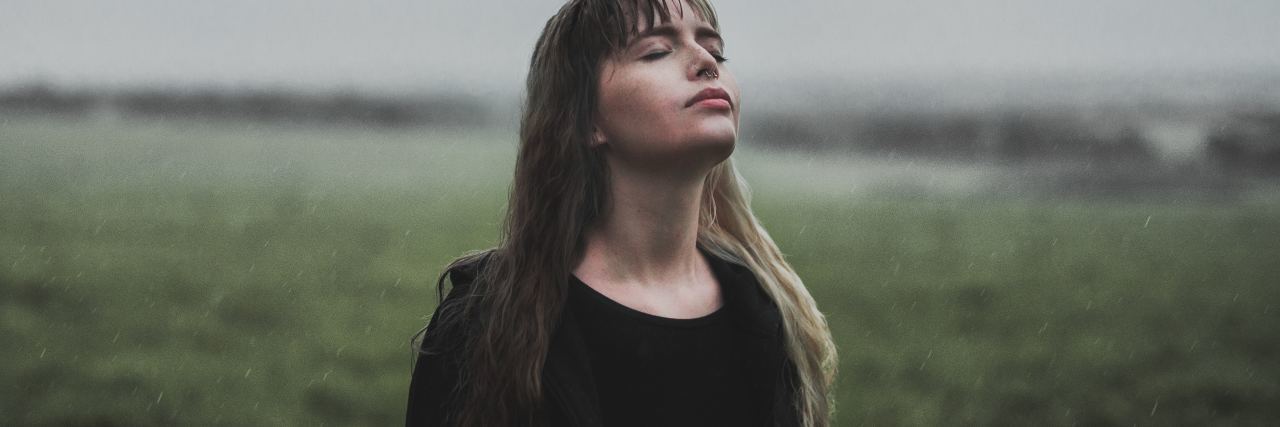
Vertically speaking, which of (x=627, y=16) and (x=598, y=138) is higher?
(x=627, y=16)

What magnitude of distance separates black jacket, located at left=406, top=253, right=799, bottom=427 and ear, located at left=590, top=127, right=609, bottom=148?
1.25 ft

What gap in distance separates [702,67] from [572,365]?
677 mm

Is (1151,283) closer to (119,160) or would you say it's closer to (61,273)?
(61,273)

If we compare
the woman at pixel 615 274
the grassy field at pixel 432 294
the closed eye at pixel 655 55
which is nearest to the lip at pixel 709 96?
the woman at pixel 615 274

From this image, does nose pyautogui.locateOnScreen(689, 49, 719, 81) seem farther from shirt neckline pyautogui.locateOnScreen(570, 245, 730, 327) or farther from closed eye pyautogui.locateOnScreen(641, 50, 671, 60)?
shirt neckline pyautogui.locateOnScreen(570, 245, 730, 327)

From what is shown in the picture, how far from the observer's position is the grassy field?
7887 millimetres

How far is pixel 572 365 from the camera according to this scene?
2.00 meters

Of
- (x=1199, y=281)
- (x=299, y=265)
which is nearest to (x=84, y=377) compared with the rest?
(x=299, y=265)

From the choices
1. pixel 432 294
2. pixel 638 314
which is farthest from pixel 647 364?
pixel 432 294

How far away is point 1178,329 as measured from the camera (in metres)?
9.90

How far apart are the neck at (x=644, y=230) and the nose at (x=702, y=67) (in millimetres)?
214

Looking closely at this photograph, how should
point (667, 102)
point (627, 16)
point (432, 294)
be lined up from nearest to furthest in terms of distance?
point (667, 102), point (627, 16), point (432, 294)

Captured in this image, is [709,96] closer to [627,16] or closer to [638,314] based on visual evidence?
[627,16]

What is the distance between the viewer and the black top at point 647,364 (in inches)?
81.0
